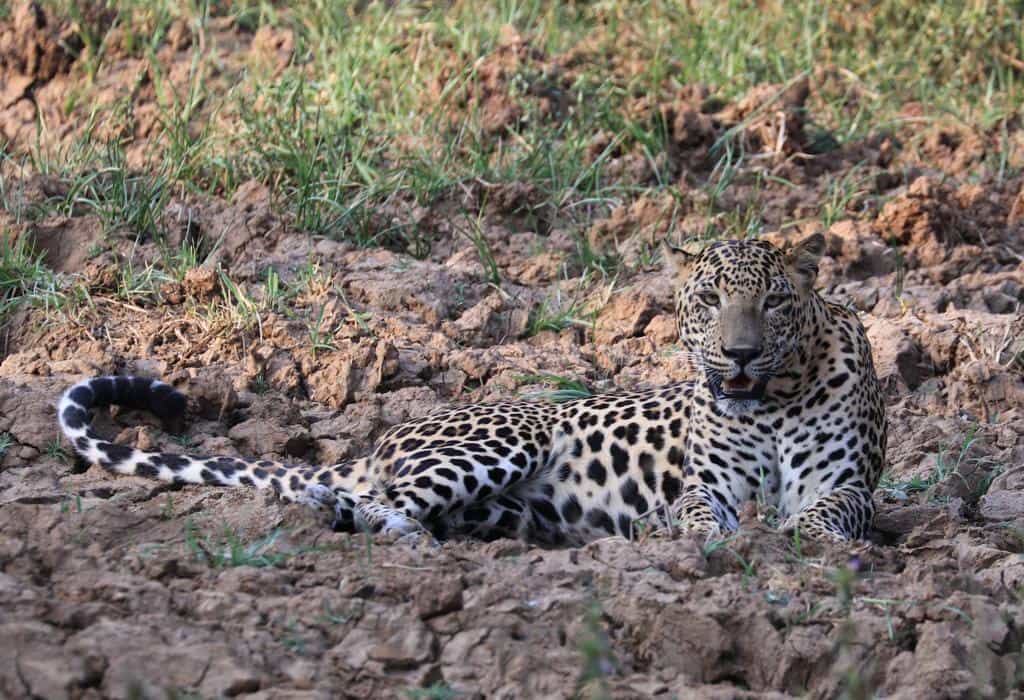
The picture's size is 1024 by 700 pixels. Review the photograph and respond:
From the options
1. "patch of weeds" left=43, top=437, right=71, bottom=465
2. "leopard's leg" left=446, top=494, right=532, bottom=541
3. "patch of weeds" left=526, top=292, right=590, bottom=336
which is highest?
"patch of weeds" left=526, top=292, right=590, bottom=336

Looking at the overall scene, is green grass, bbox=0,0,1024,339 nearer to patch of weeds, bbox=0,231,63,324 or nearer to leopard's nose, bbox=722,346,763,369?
patch of weeds, bbox=0,231,63,324

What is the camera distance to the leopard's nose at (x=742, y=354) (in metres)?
6.86

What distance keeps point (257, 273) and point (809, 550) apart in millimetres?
4599

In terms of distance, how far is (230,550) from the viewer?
19.2 feet

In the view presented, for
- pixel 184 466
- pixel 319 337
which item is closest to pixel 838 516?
pixel 184 466

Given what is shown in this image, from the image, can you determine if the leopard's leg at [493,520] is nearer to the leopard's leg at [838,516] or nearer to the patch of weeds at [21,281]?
the leopard's leg at [838,516]

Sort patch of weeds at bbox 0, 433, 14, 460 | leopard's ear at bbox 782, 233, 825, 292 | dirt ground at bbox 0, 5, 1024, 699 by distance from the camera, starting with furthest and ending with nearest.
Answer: patch of weeds at bbox 0, 433, 14, 460 < leopard's ear at bbox 782, 233, 825, 292 < dirt ground at bbox 0, 5, 1024, 699

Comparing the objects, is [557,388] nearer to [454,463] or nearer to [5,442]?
[454,463]

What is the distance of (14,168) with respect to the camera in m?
10.3

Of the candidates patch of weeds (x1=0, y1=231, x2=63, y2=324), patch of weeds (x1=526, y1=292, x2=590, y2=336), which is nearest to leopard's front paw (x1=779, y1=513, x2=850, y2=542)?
patch of weeds (x1=526, y1=292, x2=590, y2=336)

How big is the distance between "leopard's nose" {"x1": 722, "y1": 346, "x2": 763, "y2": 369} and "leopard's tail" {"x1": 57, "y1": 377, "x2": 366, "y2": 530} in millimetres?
1770

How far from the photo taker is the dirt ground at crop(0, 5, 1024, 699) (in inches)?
202

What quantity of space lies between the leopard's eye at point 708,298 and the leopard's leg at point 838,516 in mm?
965

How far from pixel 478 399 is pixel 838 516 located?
2.55 m
